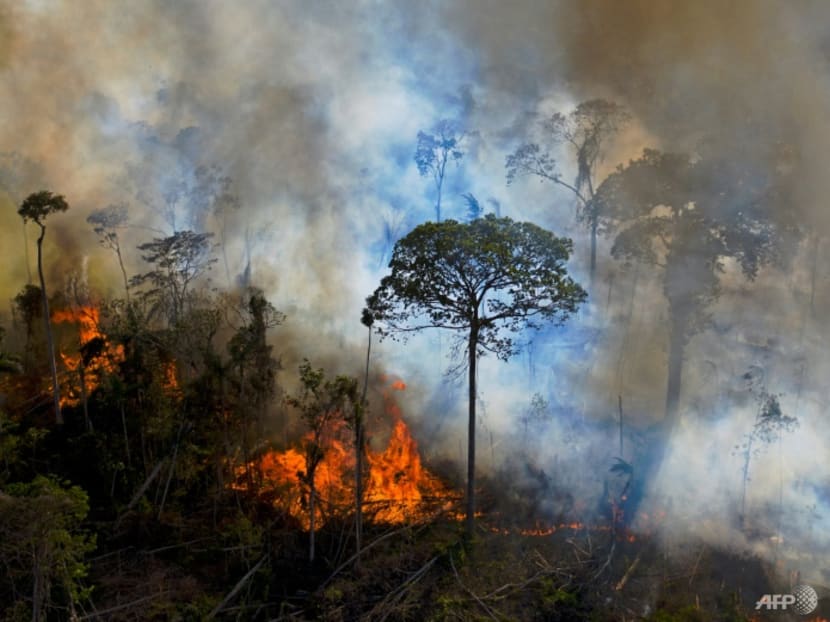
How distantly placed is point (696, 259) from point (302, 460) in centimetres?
2065

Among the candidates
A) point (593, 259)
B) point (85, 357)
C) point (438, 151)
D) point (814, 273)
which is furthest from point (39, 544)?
point (814, 273)

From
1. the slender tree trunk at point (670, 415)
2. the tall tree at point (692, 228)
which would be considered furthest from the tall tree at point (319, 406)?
the slender tree trunk at point (670, 415)

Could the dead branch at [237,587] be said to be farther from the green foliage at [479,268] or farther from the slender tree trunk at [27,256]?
the slender tree trunk at [27,256]

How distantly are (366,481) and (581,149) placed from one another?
2388 centimetres

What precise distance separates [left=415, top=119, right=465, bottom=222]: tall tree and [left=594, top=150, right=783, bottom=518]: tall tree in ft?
52.5

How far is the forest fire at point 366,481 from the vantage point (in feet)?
77.8

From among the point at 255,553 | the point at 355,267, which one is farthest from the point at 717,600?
the point at 355,267

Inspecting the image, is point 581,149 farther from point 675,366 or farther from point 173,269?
point 173,269

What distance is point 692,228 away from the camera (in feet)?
87.1

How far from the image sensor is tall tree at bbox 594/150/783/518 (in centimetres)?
2612

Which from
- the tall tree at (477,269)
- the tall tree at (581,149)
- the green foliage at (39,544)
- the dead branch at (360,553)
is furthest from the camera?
the tall tree at (581,149)

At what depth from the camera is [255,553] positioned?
20.9 m

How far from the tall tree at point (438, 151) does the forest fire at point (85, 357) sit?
22.8 metres

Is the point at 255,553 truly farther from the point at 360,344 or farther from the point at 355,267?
the point at 355,267
